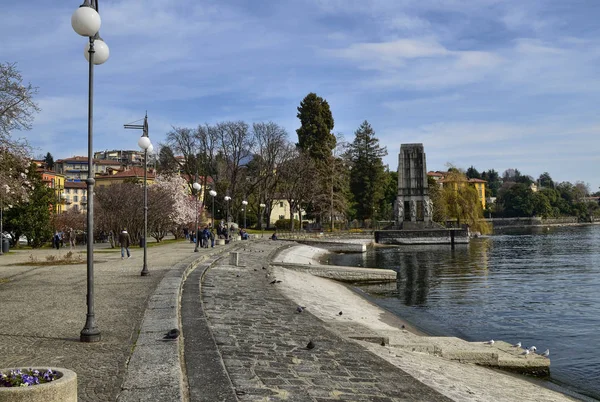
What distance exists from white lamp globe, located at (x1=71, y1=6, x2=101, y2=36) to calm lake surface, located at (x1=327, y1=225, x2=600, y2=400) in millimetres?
10732

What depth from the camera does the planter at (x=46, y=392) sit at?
3.93 m

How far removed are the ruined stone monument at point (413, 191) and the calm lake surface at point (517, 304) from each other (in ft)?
89.3

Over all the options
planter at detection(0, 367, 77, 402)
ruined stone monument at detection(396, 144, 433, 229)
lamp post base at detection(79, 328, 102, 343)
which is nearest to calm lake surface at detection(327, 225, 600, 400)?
lamp post base at detection(79, 328, 102, 343)

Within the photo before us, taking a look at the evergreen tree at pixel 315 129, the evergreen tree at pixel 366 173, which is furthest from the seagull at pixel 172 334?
the evergreen tree at pixel 366 173

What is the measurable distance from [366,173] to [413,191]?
59.7 ft

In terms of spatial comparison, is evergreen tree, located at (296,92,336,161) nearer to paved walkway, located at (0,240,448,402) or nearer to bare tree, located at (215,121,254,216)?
bare tree, located at (215,121,254,216)

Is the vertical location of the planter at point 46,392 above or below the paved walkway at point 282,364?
above

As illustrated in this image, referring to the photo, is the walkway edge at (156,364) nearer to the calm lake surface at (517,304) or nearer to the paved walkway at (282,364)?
the paved walkway at (282,364)

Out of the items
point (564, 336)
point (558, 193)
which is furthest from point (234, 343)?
point (558, 193)

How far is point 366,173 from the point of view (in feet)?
273

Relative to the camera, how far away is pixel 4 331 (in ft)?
28.2

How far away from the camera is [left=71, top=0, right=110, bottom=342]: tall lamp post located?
7535 mm

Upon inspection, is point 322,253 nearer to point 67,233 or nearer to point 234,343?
point 67,233

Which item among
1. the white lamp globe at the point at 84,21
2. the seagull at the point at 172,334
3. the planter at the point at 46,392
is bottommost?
the seagull at the point at 172,334
